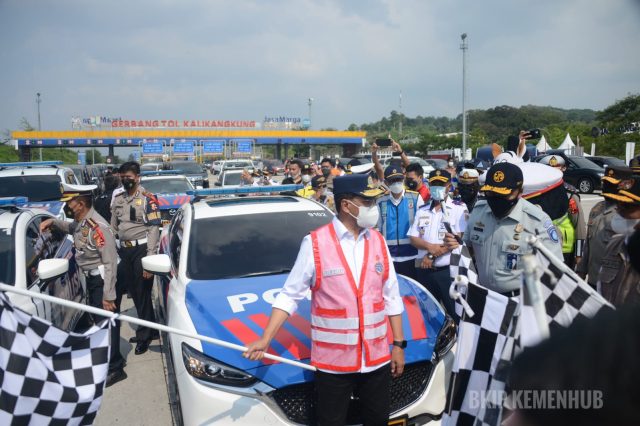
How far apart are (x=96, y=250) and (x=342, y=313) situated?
3.03 m

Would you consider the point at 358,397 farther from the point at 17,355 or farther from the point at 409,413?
the point at 17,355

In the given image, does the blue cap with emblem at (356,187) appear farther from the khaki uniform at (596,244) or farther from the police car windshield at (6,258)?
the police car windshield at (6,258)

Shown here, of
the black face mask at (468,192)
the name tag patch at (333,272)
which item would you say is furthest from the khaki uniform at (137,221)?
the black face mask at (468,192)

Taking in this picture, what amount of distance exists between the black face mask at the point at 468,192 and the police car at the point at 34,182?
7175 millimetres

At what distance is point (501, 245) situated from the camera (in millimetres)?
3287

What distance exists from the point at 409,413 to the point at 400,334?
595 mm

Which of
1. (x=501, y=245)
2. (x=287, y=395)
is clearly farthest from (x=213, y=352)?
(x=501, y=245)

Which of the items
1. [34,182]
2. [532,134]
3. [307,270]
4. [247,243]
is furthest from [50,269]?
[34,182]

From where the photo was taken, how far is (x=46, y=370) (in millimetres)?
2279

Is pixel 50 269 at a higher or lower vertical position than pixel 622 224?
lower

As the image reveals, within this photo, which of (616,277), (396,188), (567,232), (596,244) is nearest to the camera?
(616,277)

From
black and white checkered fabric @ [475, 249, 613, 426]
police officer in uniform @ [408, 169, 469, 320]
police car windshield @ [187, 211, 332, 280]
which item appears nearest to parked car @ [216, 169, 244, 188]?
police car windshield @ [187, 211, 332, 280]

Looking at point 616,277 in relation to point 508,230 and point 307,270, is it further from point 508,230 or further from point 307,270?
point 307,270

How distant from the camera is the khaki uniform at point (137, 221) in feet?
17.7
